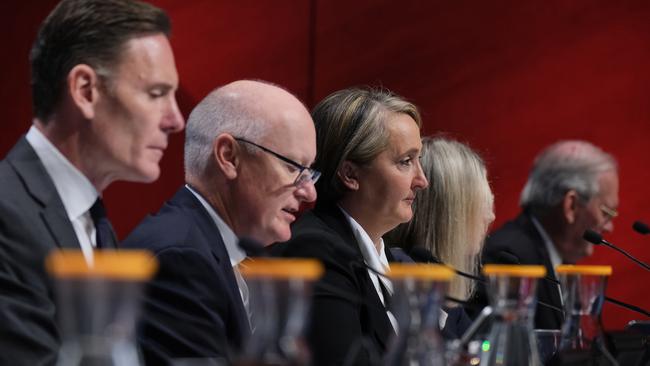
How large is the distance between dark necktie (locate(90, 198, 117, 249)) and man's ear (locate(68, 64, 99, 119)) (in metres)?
0.16

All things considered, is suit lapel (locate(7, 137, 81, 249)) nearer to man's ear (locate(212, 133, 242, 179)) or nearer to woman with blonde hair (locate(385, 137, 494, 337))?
man's ear (locate(212, 133, 242, 179))

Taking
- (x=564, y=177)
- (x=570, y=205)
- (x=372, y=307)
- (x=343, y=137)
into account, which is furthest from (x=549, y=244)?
(x=372, y=307)

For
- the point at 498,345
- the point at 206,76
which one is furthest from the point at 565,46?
the point at 498,345

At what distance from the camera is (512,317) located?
58.5 inches

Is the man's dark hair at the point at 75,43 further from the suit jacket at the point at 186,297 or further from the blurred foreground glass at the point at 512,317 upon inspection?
the blurred foreground glass at the point at 512,317

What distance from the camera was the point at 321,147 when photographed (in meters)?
2.59

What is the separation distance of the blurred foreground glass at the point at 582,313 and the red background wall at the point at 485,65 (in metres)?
2.37

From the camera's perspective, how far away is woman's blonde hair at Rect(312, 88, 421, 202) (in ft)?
8.42

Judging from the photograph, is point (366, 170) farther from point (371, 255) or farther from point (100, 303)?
point (100, 303)

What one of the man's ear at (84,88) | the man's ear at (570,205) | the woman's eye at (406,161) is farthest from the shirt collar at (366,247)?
the man's ear at (570,205)

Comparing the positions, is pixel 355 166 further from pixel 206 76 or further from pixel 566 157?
pixel 566 157

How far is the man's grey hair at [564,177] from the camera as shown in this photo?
434 centimetres

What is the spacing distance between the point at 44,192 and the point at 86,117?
131mm

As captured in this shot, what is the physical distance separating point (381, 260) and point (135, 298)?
1714 mm
